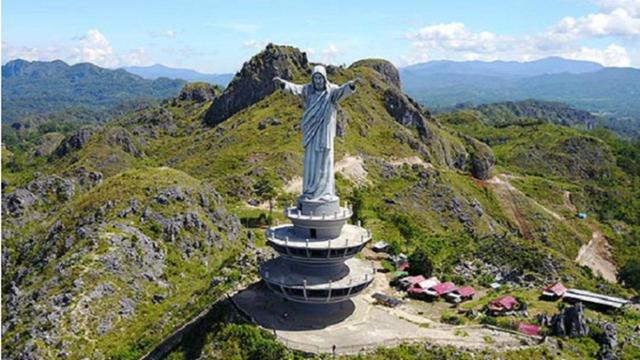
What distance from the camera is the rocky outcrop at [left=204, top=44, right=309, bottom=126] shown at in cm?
11231

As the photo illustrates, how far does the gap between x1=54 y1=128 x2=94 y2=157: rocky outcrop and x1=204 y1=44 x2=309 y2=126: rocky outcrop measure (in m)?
23.6

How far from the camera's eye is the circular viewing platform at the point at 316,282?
31.7m

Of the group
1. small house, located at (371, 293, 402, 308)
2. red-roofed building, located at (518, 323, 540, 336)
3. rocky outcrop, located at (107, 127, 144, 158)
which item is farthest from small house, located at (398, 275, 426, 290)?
rocky outcrop, located at (107, 127, 144, 158)

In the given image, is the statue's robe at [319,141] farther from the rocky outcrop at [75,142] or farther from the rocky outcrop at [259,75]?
the rocky outcrop at [75,142]

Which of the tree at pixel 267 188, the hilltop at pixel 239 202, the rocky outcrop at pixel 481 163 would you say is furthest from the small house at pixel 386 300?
the rocky outcrop at pixel 481 163

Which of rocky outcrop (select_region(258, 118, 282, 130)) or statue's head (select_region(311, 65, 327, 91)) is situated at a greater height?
statue's head (select_region(311, 65, 327, 91))

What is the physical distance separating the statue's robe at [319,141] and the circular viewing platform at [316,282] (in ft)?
13.6

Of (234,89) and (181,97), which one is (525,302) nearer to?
(234,89)

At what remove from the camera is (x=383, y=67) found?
432ft

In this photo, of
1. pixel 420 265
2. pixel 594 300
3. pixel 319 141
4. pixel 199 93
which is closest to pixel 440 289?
pixel 420 265

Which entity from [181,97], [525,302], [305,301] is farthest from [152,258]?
[181,97]

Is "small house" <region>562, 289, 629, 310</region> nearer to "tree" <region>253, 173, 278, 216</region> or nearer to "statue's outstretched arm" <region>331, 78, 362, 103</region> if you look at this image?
"statue's outstretched arm" <region>331, 78, 362, 103</region>

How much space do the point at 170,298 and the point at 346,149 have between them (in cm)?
4646

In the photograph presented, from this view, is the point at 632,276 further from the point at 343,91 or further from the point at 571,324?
the point at 343,91
